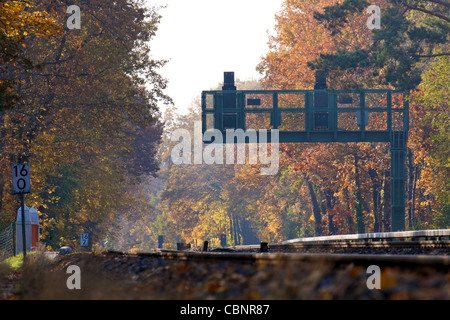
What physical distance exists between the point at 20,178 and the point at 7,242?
1583 centimetres

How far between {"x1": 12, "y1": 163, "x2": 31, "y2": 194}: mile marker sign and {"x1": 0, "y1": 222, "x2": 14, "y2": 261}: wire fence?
13727 mm

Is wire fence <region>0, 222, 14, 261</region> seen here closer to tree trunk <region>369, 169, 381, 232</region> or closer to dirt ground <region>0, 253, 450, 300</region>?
dirt ground <region>0, 253, 450, 300</region>

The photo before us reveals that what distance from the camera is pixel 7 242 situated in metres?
33.6

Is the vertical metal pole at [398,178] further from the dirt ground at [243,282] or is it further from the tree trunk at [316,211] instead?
the dirt ground at [243,282]

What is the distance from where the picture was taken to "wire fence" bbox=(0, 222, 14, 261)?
32875 mm

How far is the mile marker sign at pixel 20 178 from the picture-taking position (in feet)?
61.0

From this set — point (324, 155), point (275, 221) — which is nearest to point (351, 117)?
point (324, 155)

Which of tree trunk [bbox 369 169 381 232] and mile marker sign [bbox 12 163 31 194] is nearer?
mile marker sign [bbox 12 163 31 194]

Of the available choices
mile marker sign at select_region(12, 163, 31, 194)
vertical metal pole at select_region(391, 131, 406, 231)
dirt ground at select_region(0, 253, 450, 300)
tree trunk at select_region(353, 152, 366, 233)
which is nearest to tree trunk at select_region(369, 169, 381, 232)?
tree trunk at select_region(353, 152, 366, 233)

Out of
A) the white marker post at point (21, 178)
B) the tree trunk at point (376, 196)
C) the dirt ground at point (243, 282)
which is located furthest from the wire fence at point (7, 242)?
the tree trunk at point (376, 196)

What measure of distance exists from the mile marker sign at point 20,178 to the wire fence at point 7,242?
45.0 feet

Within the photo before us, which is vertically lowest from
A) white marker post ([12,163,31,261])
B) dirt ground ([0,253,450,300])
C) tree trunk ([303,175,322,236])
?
tree trunk ([303,175,322,236])
